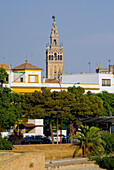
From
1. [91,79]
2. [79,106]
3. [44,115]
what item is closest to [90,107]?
[79,106]

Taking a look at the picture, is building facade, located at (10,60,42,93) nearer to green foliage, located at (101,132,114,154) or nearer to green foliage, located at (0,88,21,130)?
green foliage, located at (0,88,21,130)

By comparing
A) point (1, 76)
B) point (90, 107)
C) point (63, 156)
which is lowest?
point (63, 156)

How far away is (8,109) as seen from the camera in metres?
57.7

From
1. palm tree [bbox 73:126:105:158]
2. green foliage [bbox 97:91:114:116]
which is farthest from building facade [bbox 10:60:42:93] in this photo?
palm tree [bbox 73:126:105:158]

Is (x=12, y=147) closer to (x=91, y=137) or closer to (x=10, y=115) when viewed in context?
(x=91, y=137)

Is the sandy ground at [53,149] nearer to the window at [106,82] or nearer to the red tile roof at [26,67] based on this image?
the red tile roof at [26,67]

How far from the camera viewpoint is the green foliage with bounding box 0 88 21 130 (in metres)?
56.5

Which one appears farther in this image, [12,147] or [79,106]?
[79,106]

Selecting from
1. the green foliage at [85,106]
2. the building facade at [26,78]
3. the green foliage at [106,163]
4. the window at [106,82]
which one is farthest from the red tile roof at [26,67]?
the green foliage at [106,163]

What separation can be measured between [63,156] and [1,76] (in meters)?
24.0

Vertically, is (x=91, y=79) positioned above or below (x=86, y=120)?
above

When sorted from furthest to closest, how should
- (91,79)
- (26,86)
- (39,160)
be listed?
1. (91,79)
2. (26,86)
3. (39,160)

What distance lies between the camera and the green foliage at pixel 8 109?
56.5 metres

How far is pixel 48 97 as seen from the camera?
57750 mm
